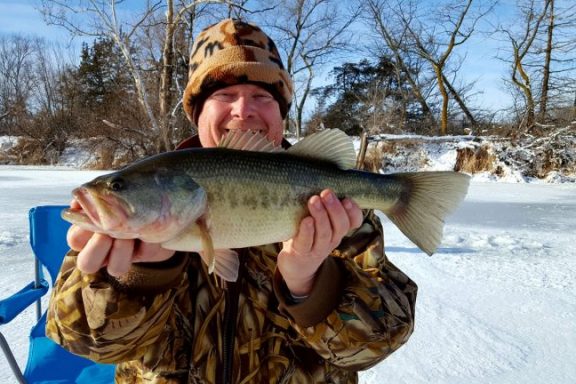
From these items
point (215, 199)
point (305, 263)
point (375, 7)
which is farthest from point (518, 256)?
point (375, 7)

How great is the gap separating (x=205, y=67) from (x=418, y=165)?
1445 cm

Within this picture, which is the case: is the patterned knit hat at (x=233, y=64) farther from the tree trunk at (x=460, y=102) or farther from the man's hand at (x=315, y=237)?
the tree trunk at (x=460, y=102)

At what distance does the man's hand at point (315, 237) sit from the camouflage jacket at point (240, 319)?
0.18ft

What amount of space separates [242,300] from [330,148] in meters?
0.63

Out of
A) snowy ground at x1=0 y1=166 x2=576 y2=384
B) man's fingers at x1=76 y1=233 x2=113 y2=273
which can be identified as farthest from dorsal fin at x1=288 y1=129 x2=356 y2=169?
snowy ground at x1=0 y1=166 x2=576 y2=384

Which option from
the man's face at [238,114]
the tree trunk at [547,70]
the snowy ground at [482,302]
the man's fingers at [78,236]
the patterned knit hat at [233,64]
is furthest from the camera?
the tree trunk at [547,70]

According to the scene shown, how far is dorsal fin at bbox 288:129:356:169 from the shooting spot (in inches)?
53.6

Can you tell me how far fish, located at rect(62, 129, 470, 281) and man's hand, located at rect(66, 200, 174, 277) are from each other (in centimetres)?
5

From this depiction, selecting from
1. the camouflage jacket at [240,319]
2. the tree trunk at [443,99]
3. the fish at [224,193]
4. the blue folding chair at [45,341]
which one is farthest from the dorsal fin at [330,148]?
the tree trunk at [443,99]

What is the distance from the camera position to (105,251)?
1.12 meters

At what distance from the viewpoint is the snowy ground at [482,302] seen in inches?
90.0

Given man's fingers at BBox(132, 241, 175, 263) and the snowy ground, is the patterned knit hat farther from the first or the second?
the snowy ground

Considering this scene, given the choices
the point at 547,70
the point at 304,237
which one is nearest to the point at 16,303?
the point at 304,237

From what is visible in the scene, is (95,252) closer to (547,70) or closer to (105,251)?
(105,251)
